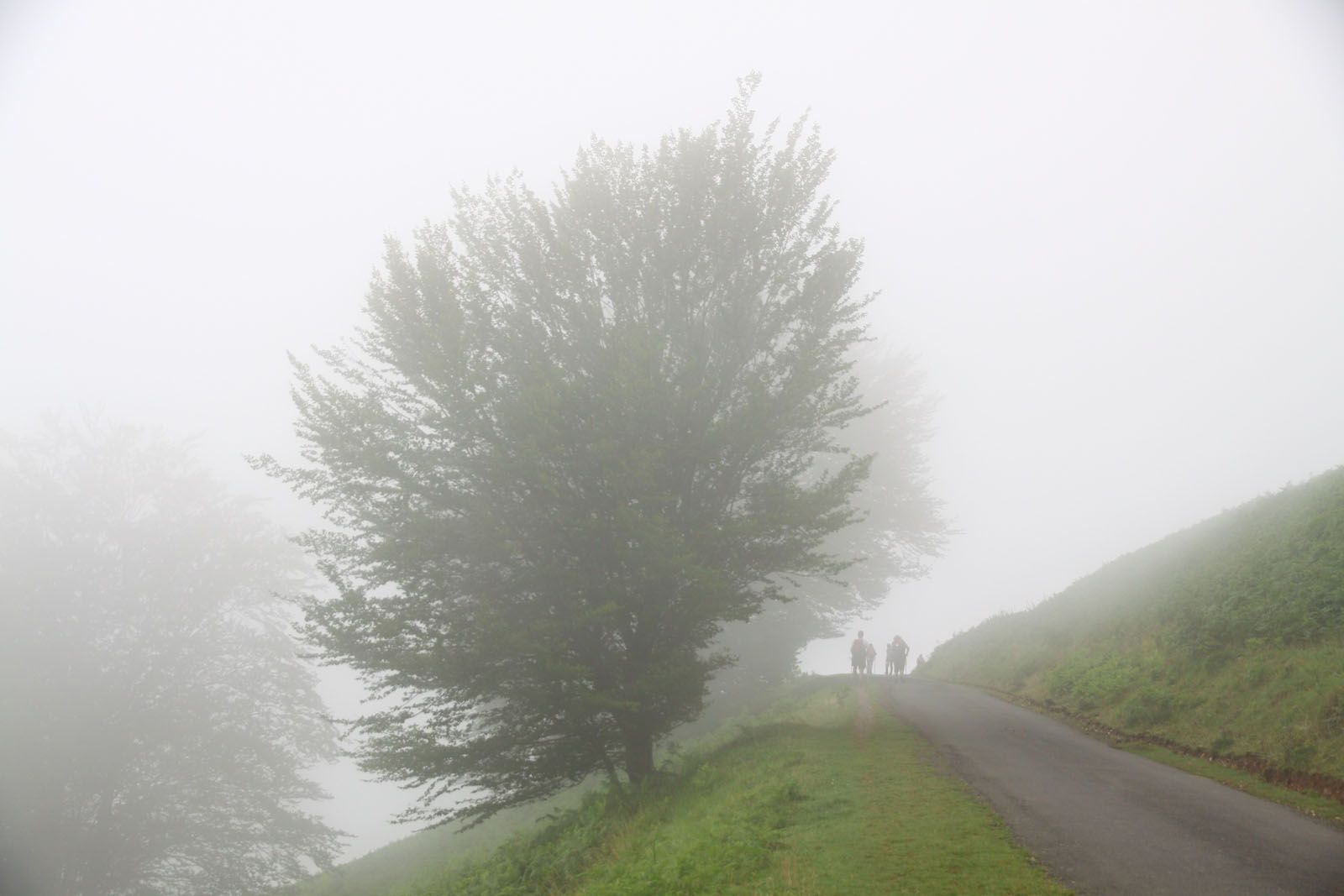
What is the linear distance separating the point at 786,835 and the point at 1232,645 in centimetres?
1003

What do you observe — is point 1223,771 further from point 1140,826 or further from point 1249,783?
point 1140,826

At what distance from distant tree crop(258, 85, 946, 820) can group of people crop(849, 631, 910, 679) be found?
56.8 ft

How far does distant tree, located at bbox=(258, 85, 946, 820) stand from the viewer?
12.6 metres

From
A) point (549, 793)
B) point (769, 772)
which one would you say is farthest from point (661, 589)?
point (549, 793)

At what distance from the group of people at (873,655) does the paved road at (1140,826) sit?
1629cm

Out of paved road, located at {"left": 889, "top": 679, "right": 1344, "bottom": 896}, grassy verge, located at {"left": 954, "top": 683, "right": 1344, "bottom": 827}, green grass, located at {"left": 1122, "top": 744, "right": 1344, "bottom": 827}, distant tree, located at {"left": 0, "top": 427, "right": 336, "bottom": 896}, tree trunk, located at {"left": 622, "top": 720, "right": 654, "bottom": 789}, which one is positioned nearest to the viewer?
paved road, located at {"left": 889, "top": 679, "right": 1344, "bottom": 896}

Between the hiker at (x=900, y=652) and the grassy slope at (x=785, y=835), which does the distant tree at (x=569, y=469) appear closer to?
the grassy slope at (x=785, y=835)

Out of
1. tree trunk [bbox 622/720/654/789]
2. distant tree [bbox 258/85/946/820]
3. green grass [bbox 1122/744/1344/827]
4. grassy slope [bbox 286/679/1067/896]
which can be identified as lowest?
green grass [bbox 1122/744/1344/827]

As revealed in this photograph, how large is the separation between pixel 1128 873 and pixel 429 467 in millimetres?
11001

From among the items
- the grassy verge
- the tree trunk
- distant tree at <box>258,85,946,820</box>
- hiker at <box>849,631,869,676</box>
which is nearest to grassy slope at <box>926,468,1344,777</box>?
the grassy verge

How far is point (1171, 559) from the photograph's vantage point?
2184cm

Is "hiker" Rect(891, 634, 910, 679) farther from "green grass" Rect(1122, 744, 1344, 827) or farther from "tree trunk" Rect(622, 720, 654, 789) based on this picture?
"tree trunk" Rect(622, 720, 654, 789)

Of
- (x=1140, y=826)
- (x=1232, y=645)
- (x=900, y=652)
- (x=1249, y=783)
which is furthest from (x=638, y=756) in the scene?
(x=900, y=652)

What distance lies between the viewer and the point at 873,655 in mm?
33062
